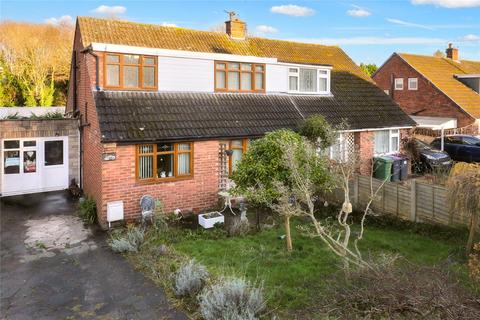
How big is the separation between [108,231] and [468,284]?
29.8 feet

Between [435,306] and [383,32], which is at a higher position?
[383,32]

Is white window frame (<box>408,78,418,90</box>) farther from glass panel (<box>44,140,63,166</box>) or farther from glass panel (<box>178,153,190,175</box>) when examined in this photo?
glass panel (<box>44,140,63,166</box>)

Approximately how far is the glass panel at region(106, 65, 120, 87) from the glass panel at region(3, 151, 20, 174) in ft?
16.9

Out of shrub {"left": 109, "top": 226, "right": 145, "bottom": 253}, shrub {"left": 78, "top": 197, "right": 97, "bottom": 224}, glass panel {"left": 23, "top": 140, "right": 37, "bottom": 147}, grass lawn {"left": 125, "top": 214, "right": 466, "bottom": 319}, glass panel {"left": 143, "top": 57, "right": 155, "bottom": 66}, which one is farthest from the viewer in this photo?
glass panel {"left": 23, "top": 140, "right": 37, "bottom": 147}

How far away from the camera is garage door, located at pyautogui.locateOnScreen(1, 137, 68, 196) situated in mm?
15594

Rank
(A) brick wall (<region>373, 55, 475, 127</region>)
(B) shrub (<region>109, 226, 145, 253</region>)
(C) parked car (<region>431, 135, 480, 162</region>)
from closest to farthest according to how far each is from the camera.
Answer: (B) shrub (<region>109, 226, 145, 253</region>) < (C) parked car (<region>431, 135, 480, 162</region>) < (A) brick wall (<region>373, 55, 475, 127</region>)

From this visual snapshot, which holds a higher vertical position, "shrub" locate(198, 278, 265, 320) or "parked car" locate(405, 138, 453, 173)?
"parked car" locate(405, 138, 453, 173)

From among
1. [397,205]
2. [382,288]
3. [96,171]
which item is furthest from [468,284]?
[96,171]

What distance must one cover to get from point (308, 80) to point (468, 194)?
10.2 m

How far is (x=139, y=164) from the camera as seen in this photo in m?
12.8

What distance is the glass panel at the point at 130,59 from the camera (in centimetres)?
1370

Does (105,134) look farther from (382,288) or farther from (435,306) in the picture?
(435,306)

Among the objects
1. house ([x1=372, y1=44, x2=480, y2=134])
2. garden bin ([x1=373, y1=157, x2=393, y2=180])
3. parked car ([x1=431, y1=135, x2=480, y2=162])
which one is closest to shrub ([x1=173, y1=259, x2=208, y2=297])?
garden bin ([x1=373, y1=157, x2=393, y2=180])

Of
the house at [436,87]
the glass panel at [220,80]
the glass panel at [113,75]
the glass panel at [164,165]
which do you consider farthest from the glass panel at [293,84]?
the house at [436,87]
